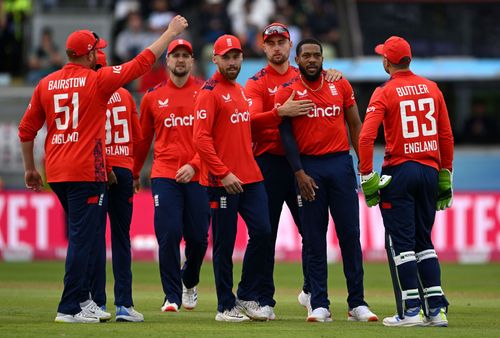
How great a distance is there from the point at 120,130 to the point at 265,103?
62.0 inches

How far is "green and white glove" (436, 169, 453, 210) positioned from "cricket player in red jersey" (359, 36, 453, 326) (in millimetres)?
182

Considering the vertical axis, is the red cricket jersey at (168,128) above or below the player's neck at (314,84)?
below

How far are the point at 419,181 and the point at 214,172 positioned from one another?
1988 millimetres

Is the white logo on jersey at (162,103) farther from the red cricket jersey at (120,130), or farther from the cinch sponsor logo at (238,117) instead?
the cinch sponsor logo at (238,117)

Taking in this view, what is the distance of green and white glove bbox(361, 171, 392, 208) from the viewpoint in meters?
11.9

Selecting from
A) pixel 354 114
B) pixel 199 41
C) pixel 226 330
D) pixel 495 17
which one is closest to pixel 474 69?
pixel 495 17

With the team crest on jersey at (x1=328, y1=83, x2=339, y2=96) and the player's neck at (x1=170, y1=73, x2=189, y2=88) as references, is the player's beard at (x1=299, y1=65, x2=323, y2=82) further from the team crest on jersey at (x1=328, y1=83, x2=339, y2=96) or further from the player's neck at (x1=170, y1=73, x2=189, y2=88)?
the player's neck at (x1=170, y1=73, x2=189, y2=88)

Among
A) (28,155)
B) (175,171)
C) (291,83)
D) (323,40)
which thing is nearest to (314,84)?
(291,83)

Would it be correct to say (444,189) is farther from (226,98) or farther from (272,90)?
(226,98)

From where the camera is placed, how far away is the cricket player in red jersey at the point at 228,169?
40.5ft

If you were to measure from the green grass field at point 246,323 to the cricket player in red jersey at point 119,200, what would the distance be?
14.8 inches

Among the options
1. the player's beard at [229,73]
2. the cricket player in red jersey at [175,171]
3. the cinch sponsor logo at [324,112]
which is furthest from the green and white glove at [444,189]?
the cricket player in red jersey at [175,171]

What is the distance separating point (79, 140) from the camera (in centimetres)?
1190

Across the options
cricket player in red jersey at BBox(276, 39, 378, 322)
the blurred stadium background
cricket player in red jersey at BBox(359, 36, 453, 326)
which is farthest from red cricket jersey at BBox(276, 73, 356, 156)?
the blurred stadium background
